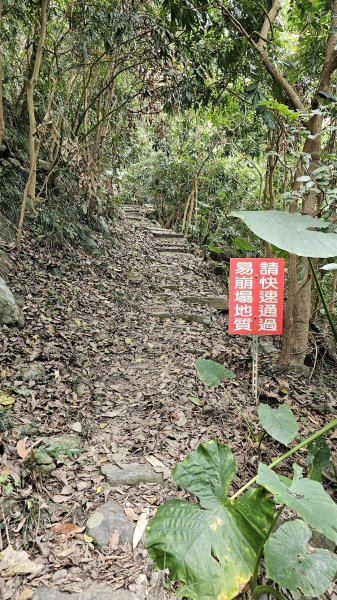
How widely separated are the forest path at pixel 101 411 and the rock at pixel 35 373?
1 cm

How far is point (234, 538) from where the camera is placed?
4.60 ft

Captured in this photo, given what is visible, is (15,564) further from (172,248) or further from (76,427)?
(172,248)

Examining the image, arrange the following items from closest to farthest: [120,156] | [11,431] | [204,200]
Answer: [11,431]
[120,156]
[204,200]

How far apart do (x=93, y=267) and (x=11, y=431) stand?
315 cm

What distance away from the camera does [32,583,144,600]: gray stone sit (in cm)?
149

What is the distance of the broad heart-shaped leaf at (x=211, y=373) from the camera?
2.43 metres

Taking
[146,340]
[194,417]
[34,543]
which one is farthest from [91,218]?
[34,543]

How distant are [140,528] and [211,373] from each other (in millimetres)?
989

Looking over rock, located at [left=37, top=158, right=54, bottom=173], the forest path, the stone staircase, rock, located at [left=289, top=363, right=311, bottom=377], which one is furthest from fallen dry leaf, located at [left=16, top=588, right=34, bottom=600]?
the stone staircase

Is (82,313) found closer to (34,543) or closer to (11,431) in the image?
(11,431)

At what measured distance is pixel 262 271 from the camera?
2805 millimetres

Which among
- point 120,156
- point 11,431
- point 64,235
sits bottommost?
point 11,431

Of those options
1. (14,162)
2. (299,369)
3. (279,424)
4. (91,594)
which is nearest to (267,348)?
(299,369)

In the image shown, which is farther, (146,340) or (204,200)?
(204,200)
